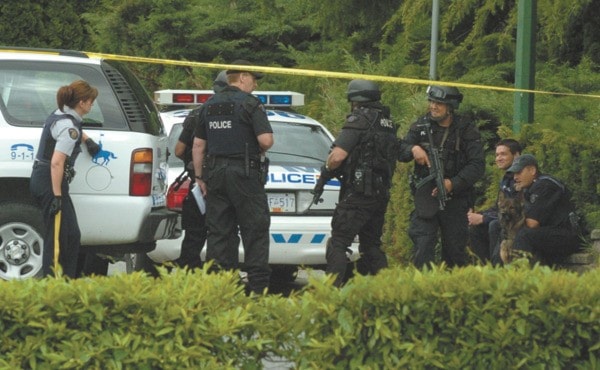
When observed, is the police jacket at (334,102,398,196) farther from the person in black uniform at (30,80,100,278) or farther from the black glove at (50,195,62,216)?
the black glove at (50,195,62,216)

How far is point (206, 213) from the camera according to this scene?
9070 mm

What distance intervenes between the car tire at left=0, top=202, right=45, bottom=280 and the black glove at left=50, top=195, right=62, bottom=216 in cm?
49

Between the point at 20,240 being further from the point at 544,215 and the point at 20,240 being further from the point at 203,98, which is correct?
the point at 544,215

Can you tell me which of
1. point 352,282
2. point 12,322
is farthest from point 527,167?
point 12,322

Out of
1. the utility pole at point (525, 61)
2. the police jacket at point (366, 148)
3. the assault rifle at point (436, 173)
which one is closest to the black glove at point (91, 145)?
the police jacket at point (366, 148)

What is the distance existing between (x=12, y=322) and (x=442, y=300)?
5.22 feet

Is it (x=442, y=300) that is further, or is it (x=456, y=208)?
(x=456, y=208)

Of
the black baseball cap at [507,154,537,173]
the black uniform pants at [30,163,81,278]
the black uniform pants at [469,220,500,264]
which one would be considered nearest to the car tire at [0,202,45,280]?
the black uniform pants at [30,163,81,278]

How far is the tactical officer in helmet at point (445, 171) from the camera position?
31.0 ft

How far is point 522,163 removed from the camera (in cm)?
984

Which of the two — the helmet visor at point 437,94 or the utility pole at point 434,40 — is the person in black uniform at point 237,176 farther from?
the utility pole at point 434,40

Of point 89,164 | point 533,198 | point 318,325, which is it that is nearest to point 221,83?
point 89,164

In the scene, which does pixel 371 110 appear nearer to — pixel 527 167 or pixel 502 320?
pixel 527 167

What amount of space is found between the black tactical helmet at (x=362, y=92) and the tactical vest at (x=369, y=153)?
0.07 meters
